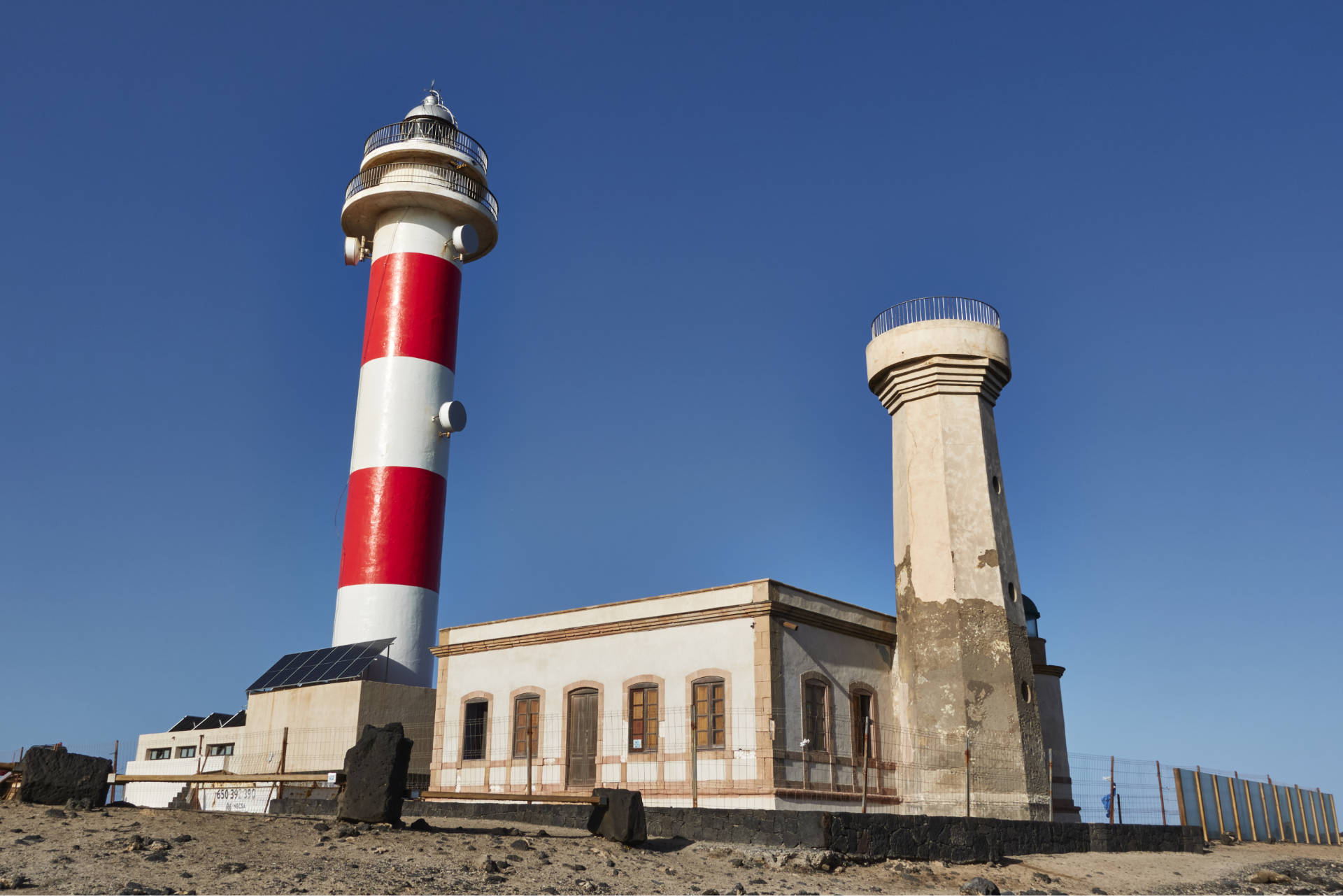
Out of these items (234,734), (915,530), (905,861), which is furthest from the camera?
(234,734)

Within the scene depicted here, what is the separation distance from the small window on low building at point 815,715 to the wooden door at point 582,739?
4.08 meters

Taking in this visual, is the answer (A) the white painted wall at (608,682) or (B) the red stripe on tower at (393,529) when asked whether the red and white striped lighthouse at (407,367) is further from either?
(A) the white painted wall at (608,682)

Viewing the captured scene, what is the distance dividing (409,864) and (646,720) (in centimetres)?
916

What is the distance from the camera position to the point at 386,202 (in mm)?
27734

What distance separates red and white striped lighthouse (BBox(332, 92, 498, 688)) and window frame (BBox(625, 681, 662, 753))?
23.4ft

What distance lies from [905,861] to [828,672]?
18.0ft

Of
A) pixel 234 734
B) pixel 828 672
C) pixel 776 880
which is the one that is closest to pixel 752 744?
pixel 828 672

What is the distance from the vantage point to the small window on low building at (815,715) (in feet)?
59.9

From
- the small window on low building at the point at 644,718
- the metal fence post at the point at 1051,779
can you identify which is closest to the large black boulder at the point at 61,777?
the small window on low building at the point at 644,718

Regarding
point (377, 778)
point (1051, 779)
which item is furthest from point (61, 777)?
point (1051, 779)

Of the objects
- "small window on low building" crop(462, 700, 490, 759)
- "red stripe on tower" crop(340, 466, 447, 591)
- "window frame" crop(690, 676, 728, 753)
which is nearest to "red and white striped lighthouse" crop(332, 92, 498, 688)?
"red stripe on tower" crop(340, 466, 447, 591)

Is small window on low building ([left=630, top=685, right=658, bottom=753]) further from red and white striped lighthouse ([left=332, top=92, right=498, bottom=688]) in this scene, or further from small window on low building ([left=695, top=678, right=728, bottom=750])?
red and white striped lighthouse ([left=332, top=92, right=498, bottom=688])

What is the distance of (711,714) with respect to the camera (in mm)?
18219

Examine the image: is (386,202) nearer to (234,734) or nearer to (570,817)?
(234,734)
